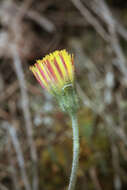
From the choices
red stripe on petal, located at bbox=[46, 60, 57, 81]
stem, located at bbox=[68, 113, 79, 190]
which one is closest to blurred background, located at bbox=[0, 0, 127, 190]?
stem, located at bbox=[68, 113, 79, 190]

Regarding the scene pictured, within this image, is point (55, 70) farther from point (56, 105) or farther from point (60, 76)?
point (56, 105)

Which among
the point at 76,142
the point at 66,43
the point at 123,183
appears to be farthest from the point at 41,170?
the point at 66,43

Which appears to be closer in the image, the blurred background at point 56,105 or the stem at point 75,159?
the stem at point 75,159

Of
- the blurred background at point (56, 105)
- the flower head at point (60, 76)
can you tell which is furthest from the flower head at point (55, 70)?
the blurred background at point (56, 105)

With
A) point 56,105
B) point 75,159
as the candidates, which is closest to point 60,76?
point 75,159

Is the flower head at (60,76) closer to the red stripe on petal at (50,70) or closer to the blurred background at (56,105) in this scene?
the red stripe on petal at (50,70)

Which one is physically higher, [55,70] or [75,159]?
[55,70]

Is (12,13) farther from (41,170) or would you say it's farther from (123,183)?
(123,183)
